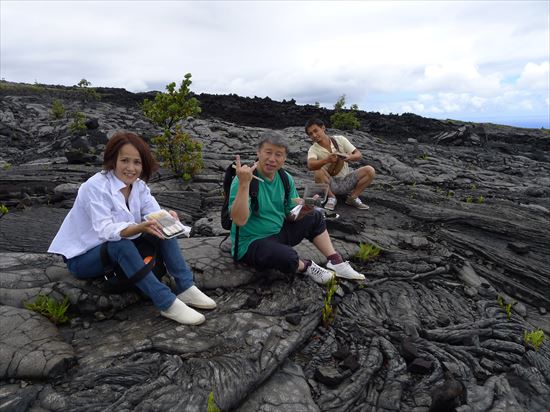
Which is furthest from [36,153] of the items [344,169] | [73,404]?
[73,404]

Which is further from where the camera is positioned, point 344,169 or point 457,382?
point 344,169

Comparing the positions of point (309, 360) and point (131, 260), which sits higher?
point (131, 260)

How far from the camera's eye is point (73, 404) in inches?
136

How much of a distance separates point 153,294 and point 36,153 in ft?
58.0

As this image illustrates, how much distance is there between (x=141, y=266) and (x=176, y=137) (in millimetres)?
8547

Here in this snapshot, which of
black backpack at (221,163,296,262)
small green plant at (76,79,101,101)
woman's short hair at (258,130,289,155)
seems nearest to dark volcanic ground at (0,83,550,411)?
black backpack at (221,163,296,262)

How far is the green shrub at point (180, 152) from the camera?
1240 centimetres

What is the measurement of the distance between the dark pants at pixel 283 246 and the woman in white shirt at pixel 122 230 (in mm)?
1006

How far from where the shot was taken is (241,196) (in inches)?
196

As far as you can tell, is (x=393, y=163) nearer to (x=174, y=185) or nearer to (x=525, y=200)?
(x=525, y=200)

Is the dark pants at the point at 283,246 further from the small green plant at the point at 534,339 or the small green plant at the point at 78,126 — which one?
the small green plant at the point at 78,126

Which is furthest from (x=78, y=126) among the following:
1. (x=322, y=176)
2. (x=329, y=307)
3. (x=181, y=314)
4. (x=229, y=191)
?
(x=329, y=307)

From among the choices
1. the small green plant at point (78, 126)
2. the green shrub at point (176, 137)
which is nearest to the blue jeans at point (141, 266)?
the green shrub at point (176, 137)

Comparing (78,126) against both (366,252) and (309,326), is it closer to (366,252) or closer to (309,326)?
(366,252)
